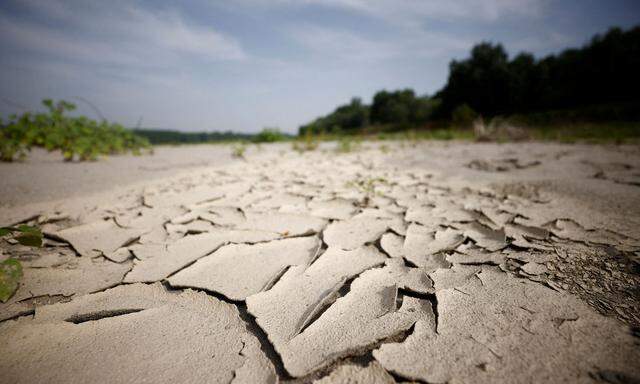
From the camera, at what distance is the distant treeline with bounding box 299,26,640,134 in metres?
11.3

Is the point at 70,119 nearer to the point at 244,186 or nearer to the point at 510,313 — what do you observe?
the point at 244,186

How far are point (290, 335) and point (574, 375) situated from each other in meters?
0.63

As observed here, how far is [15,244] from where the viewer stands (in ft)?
3.65

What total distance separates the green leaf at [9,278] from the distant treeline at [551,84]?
1178 cm

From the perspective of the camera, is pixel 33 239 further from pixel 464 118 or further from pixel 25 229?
pixel 464 118

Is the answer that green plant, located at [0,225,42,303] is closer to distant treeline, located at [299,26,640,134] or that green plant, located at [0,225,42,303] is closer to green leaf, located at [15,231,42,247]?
green leaf, located at [15,231,42,247]

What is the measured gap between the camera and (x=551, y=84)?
15.7 meters

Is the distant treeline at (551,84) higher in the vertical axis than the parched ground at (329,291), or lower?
higher

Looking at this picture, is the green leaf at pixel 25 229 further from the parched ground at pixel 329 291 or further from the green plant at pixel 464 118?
the green plant at pixel 464 118

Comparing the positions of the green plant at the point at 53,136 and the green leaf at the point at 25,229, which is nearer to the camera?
the green leaf at the point at 25,229

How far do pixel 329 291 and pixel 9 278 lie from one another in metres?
0.98

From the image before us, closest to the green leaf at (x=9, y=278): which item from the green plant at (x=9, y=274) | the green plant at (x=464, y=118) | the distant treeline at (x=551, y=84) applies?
the green plant at (x=9, y=274)

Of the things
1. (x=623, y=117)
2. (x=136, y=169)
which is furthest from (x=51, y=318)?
(x=623, y=117)

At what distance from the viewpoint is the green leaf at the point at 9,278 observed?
2.56ft
